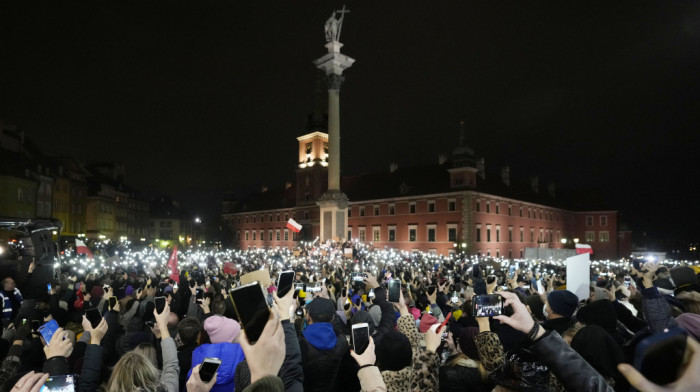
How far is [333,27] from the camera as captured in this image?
3819cm

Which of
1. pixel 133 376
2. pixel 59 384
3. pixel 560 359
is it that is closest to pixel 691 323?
pixel 560 359

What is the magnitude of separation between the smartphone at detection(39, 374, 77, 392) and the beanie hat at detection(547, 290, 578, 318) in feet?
13.6

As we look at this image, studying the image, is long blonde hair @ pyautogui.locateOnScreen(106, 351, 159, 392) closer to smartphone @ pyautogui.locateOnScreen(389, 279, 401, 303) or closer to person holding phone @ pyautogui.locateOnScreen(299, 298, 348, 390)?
person holding phone @ pyautogui.locateOnScreen(299, 298, 348, 390)

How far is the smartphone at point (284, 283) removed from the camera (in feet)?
11.2

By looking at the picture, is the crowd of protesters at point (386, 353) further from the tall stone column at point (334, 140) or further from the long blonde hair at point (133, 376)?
the tall stone column at point (334, 140)

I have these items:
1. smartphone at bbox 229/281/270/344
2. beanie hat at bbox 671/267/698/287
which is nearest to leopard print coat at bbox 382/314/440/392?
smartphone at bbox 229/281/270/344

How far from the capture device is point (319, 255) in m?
31.7

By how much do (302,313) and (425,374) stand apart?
5306 mm

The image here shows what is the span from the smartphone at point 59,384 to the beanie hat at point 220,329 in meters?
1.92

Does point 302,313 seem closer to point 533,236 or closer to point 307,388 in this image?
point 307,388

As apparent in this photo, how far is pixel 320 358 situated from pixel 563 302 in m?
2.50

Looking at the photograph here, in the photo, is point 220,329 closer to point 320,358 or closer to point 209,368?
point 320,358

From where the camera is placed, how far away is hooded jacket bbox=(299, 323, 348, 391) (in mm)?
4316

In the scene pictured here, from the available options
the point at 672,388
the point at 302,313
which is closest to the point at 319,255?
the point at 302,313
